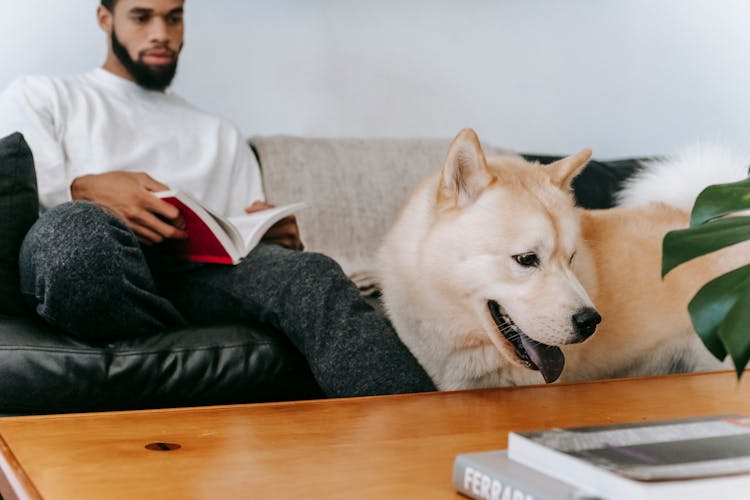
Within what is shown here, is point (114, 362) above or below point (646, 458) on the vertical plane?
below

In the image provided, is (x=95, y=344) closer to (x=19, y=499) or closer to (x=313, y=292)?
(x=313, y=292)

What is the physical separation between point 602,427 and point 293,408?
1.19 feet

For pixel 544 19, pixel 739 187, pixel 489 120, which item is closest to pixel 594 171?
pixel 489 120

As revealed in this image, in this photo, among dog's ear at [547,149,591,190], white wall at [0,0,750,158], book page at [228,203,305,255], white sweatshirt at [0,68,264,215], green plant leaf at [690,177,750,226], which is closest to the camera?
green plant leaf at [690,177,750,226]

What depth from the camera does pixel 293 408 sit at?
0.96 meters

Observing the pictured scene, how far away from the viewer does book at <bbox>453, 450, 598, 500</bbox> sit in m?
0.62


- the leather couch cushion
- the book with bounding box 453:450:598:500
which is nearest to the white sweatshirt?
the leather couch cushion

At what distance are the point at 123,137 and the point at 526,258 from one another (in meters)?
1.17

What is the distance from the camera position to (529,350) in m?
1.29

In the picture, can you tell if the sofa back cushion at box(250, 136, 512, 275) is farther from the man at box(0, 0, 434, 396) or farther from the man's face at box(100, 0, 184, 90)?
the man's face at box(100, 0, 184, 90)

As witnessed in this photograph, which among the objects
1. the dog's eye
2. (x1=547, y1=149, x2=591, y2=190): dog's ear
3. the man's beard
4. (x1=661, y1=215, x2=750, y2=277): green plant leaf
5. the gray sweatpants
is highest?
(x1=661, y1=215, x2=750, y2=277): green plant leaf

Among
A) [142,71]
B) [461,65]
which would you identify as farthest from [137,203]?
[461,65]

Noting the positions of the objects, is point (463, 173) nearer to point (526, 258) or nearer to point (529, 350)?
point (526, 258)

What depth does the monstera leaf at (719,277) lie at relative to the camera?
0.54m
